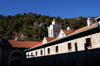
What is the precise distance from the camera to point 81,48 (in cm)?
1448

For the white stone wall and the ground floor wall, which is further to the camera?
the white stone wall

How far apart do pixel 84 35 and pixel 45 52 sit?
31.1ft

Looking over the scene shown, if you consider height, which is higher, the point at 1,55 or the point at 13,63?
the point at 1,55

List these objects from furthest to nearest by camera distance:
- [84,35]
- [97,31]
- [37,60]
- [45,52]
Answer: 1. [37,60]
2. [45,52]
3. [84,35]
4. [97,31]

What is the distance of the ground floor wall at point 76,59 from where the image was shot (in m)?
12.5

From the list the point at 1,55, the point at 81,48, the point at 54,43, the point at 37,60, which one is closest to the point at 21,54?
the point at 1,55

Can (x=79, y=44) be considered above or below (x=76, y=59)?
above

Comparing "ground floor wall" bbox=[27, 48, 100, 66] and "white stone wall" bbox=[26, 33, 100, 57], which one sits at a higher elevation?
"white stone wall" bbox=[26, 33, 100, 57]

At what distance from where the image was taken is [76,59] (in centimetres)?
1464

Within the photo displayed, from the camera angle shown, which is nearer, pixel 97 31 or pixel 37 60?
pixel 97 31

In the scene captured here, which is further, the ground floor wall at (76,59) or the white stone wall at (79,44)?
the white stone wall at (79,44)

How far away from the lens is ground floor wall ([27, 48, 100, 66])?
12547 millimetres

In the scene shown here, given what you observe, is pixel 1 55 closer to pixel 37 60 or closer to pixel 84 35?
pixel 37 60

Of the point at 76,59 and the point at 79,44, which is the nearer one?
the point at 76,59
